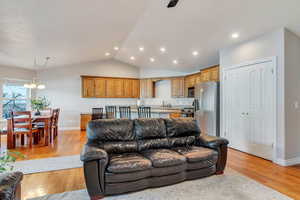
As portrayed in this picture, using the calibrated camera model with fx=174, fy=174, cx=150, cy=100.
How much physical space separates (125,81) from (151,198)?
6.41m

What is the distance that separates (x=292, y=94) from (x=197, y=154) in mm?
2433

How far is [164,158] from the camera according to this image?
249cm

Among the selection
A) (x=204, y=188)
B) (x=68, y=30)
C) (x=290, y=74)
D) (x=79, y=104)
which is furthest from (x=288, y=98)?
(x=79, y=104)

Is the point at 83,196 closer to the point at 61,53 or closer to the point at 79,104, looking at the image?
the point at 61,53

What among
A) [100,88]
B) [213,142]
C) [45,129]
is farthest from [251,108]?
[100,88]

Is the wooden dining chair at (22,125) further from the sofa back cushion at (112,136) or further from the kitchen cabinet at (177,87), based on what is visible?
the kitchen cabinet at (177,87)

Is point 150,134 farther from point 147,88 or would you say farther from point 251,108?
point 147,88

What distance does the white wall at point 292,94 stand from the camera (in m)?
3.39

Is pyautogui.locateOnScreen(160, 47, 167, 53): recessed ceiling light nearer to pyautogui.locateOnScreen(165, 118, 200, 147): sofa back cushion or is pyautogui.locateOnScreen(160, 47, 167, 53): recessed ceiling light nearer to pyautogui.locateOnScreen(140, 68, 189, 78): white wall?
pyautogui.locateOnScreen(140, 68, 189, 78): white wall

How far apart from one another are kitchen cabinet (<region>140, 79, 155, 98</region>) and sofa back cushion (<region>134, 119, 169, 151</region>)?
499 centimetres

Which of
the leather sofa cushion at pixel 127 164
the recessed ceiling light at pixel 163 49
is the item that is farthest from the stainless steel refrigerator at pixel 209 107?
the leather sofa cushion at pixel 127 164

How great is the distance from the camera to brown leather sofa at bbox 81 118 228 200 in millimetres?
2221

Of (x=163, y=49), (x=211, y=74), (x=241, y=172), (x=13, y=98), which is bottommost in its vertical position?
(x=241, y=172)

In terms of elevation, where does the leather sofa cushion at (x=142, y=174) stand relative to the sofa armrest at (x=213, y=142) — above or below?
below
